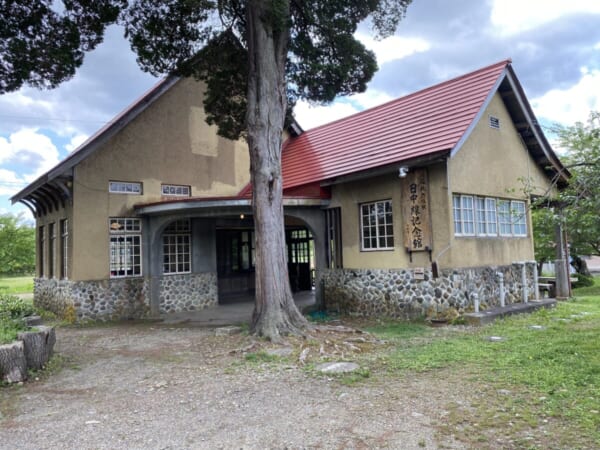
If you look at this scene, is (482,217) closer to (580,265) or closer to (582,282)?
(582,282)

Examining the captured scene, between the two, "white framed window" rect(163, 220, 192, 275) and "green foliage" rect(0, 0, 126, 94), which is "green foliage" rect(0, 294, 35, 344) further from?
"white framed window" rect(163, 220, 192, 275)

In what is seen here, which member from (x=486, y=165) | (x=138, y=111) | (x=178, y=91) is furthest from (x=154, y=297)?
(x=486, y=165)

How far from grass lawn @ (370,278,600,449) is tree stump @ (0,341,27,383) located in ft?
16.7

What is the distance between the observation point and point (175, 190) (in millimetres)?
14742

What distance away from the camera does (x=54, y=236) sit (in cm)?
1475

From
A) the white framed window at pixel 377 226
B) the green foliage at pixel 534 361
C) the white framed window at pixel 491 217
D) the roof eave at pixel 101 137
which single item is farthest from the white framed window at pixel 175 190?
the white framed window at pixel 491 217

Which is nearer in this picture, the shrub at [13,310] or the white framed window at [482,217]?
the shrub at [13,310]

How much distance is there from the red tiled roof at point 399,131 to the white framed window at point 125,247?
484cm

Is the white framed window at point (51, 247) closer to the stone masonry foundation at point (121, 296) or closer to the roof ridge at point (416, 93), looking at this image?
the stone masonry foundation at point (121, 296)

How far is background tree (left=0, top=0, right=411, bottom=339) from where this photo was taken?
9.38 m

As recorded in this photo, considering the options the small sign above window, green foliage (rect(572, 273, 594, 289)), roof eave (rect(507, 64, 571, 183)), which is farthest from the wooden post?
green foliage (rect(572, 273, 594, 289))

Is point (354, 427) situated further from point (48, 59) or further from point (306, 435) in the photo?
point (48, 59)

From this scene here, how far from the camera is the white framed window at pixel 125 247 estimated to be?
1348 cm

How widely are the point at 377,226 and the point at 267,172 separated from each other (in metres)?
4.05
